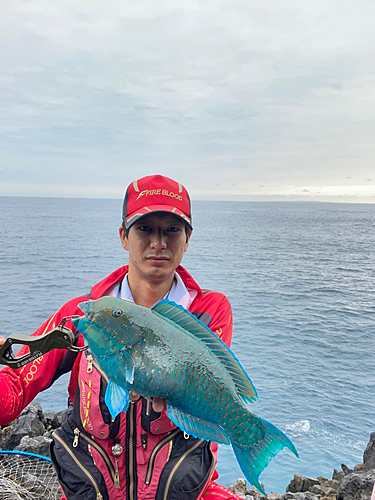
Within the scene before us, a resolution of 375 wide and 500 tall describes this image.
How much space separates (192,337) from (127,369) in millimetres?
476

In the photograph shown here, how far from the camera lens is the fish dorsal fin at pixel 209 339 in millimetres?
2439

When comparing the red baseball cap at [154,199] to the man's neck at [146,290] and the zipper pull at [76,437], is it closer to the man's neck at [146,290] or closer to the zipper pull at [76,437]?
the man's neck at [146,290]

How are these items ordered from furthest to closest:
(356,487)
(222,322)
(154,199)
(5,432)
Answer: (5,432) < (356,487) < (222,322) < (154,199)

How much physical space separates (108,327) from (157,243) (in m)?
1.03

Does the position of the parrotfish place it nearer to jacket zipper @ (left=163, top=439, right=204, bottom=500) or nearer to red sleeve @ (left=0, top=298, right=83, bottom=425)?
jacket zipper @ (left=163, top=439, right=204, bottom=500)

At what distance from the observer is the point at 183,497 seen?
9.33 feet

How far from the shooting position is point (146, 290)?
3381 millimetres

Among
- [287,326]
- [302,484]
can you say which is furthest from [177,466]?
[287,326]

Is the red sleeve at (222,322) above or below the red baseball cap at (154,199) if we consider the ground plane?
below

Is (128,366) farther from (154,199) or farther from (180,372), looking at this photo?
(154,199)

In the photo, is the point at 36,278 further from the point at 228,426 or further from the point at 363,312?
the point at 228,426

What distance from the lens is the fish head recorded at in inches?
86.5

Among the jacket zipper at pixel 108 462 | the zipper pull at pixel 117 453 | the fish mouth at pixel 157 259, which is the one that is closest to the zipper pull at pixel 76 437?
the jacket zipper at pixel 108 462

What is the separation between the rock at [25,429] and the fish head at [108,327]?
8.41m
